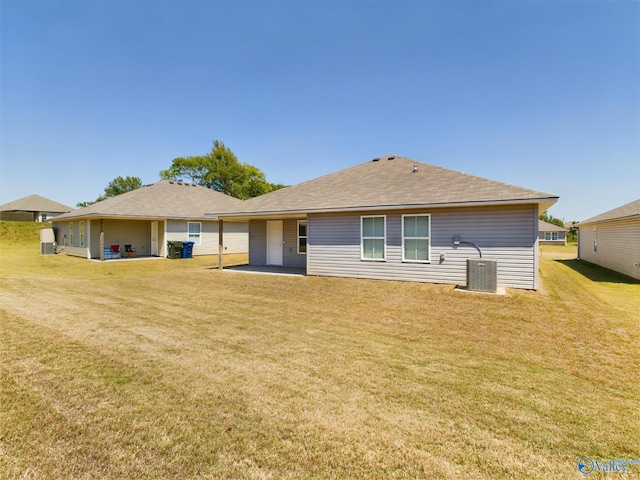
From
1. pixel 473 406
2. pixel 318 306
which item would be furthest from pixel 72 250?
pixel 473 406

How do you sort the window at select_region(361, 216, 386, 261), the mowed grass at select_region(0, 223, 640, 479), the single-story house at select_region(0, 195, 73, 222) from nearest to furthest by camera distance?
the mowed grass at select_region(0, 223, 640, 479)
the window at select_region(361, 216, 386, 261)
the single-story house at select_region(0, 195, 73, 222)

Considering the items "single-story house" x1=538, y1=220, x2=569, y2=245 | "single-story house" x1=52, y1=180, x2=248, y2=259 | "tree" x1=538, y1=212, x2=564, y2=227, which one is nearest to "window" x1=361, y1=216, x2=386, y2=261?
"single-story house" x1=52, y1=180, x2=248, y2=259

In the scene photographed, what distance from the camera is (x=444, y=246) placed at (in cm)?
993

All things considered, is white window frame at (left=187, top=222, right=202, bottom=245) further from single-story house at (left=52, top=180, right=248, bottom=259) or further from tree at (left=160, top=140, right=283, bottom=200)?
tree at (left=160, top=140, right=283, bottom=200)

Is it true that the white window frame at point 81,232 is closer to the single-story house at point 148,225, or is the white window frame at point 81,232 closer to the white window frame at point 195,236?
the single-story house at point 148,225

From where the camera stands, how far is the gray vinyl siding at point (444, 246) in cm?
898

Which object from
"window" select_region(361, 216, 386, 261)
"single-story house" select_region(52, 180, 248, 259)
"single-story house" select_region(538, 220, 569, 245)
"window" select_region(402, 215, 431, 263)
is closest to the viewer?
"window" select_region(402, 215, 431, 263)

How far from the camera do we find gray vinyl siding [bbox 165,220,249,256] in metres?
19.7

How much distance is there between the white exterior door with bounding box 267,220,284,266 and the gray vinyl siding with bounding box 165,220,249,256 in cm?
648

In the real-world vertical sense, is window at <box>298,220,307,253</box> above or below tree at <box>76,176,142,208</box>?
below

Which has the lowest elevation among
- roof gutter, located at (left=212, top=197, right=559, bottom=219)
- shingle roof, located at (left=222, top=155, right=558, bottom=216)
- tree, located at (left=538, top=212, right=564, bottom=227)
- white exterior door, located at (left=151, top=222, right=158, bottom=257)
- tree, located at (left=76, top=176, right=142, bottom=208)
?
white exterior door, located at (left=151, top=222, right=158, bottom=257)

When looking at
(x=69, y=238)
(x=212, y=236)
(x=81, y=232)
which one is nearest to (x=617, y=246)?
(x=212, y=236)

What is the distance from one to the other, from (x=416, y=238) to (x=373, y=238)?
1.51 m

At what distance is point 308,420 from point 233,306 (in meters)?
5.09
